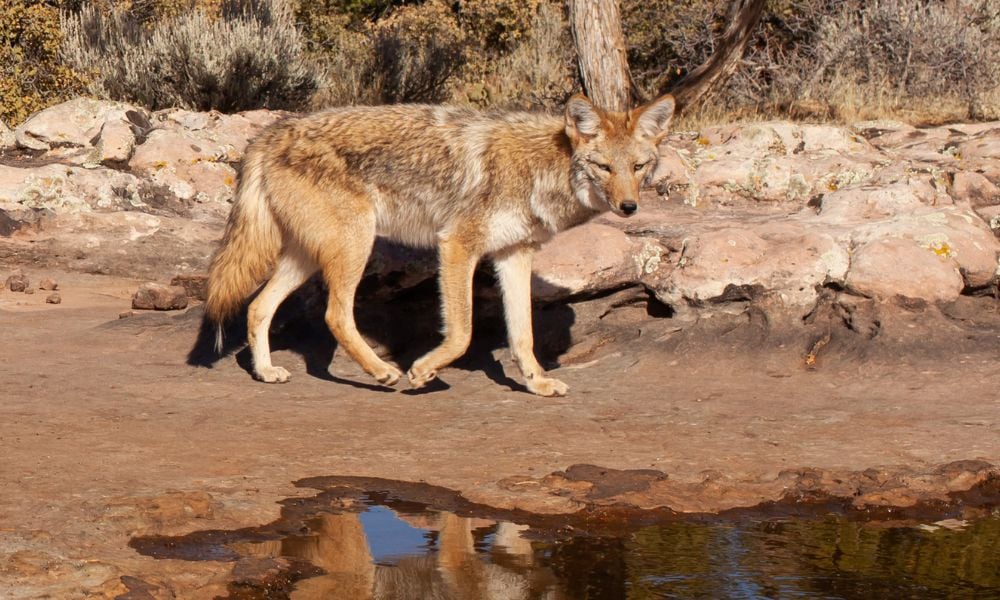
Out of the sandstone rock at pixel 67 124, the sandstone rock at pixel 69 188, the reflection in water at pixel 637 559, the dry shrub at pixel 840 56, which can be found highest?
the dry shrub at pixel 840 56

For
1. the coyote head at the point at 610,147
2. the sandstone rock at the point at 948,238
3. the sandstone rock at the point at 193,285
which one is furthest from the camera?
the sandstone rock at the point at 193,285

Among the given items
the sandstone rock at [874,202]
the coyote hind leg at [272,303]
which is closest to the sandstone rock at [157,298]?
the coyote hind leg at [272,303]

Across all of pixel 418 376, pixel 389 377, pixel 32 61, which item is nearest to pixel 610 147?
pixel 418 376

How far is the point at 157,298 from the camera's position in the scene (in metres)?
8.73

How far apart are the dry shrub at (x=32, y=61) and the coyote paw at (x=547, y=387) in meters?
8.89

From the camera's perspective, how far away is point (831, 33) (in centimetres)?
1677

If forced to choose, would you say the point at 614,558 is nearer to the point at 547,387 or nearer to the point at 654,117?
the point at 547,387

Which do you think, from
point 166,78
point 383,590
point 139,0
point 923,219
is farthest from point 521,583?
point 139,0

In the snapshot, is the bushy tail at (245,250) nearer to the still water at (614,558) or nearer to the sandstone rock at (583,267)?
the sandstone rock at (583,267)

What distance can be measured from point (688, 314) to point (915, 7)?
10.6 metres

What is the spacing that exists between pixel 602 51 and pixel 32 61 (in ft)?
22.1

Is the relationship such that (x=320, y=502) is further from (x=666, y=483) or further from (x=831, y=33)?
(x=831, y=33)

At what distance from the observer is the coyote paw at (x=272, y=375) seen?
7141 mm

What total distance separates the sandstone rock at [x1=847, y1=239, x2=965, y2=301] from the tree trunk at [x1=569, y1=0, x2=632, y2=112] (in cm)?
602
